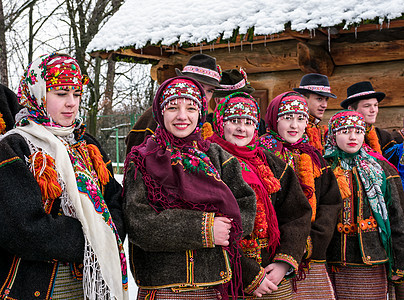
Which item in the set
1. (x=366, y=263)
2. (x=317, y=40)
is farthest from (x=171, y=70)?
(x=366, y=263)

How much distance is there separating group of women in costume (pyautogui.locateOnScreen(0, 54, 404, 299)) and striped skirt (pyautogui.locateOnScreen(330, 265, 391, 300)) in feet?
1.49

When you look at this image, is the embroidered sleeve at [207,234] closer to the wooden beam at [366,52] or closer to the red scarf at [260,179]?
the red scarf at [260,179]

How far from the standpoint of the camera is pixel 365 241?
314cm

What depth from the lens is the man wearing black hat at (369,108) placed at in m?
4.08

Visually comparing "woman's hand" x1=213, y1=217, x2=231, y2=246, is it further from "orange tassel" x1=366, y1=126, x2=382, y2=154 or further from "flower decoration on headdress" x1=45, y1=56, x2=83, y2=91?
"orange tassel" x1=366, y1=126, x2=382, y2=154

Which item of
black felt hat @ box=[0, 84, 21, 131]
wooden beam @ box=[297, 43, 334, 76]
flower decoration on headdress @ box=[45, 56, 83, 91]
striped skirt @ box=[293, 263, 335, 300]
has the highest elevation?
wooden beam @ box=[297, 43, 334, 76]

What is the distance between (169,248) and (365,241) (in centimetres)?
172

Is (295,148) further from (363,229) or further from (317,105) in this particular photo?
(317,105)

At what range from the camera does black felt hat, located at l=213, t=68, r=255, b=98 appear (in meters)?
4.30

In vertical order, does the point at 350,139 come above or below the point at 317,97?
below

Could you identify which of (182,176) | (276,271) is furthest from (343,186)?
(182,176)

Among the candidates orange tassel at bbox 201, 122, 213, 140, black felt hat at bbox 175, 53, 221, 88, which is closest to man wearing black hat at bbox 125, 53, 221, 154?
black felt hat at bbox 175, 53, 221, 88

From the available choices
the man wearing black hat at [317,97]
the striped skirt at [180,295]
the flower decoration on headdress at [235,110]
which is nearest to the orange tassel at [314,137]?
the man wearing black hat at [317,97]

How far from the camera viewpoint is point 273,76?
653cm
